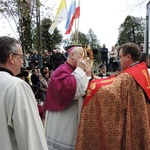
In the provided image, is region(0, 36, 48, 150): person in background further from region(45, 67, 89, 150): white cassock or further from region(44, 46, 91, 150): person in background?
region(45, 67, 89, 150): white cassock

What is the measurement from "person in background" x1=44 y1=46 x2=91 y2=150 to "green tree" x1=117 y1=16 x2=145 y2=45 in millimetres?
36738

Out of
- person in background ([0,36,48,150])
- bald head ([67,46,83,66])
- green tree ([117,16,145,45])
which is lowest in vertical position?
person in background ([0,36,48,150])

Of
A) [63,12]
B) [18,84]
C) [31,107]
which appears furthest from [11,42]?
[63,12]

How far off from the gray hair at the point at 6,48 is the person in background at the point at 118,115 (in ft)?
4.29

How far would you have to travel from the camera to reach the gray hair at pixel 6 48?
2348 millimetres

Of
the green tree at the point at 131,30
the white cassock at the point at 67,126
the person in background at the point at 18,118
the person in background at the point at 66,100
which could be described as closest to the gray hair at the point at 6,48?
the person in background at the point at 18,118

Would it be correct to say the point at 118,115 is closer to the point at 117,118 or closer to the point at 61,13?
the point at 117,118

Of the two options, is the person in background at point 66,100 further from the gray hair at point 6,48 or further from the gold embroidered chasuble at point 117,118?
the gray hair at point 6,48

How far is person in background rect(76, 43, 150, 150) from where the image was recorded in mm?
3334

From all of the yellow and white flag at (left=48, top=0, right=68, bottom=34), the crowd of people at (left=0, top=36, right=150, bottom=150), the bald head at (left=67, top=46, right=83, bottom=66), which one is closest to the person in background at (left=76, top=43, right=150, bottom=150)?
the crowd of people at (left=0, top=36, right=150, bottom=150)

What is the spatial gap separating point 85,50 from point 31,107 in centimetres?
164

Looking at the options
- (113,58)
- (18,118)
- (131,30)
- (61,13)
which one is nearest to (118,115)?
(18,118)

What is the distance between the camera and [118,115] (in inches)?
132

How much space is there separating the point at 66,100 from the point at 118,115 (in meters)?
0.56
